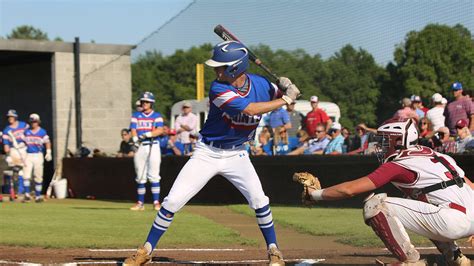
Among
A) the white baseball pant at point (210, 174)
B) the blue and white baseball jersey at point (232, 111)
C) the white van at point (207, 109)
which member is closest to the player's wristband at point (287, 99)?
the blue and white baseball jersey at point (232, 111)

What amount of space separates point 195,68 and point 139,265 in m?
13.1

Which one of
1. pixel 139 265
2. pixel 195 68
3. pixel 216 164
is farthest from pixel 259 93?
pixel 195 68

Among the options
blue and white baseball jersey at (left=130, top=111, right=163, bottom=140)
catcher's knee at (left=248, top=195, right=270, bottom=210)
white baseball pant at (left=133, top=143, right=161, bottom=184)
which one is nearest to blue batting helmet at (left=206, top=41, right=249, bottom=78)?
catcher's knee at (left=248, top=195, right=270, bottom=210)

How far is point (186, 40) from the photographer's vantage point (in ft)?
66.4

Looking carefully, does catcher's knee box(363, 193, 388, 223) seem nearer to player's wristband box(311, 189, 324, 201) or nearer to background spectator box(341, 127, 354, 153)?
player's wristband box(311, 189, 324, 201)

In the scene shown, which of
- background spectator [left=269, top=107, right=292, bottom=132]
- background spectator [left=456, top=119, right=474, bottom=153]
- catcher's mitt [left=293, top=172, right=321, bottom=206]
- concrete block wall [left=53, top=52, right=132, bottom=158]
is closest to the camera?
catcher's mitt [left=293, top=172, right=321, bottom=206]

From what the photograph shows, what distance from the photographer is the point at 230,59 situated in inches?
297

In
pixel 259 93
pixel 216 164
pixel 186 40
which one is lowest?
pixel 216 164

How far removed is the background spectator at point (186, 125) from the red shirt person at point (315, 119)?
9.79 feet

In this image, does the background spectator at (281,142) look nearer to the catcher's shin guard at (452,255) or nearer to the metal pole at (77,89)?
the metal pole at (77,89)

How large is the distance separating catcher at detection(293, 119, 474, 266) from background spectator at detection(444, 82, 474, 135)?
7.69m

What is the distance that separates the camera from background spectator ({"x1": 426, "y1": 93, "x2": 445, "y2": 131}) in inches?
583

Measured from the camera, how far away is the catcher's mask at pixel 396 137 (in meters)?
6.57

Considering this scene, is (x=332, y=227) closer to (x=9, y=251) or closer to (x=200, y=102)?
(x=9, y=251)
